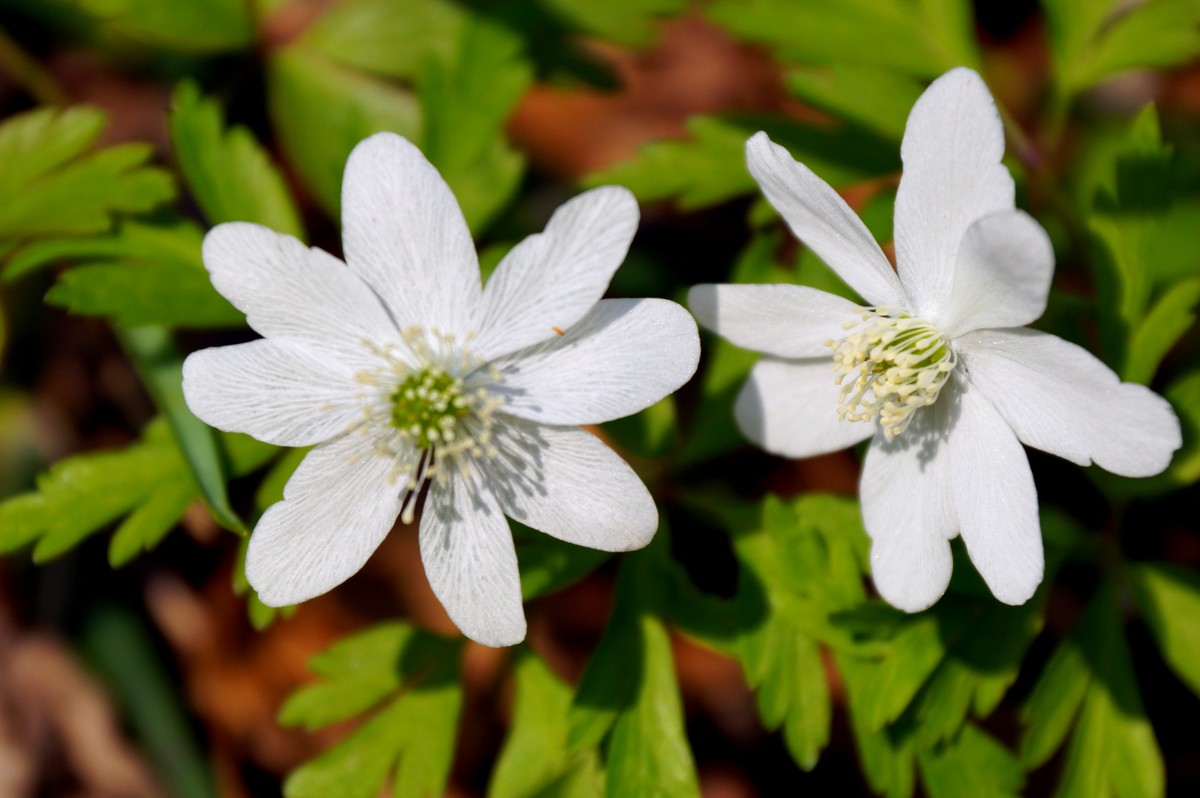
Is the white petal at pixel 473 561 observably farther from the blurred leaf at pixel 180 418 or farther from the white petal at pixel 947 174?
the white petal at pixel 947 174

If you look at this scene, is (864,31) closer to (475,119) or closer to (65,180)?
(475,119)

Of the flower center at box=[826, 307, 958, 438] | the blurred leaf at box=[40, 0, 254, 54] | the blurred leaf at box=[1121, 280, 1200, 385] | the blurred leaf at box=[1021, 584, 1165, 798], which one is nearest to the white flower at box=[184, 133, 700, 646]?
the flower center at box=[826, 307, 958, 438]

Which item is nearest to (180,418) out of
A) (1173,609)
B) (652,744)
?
(652,744)

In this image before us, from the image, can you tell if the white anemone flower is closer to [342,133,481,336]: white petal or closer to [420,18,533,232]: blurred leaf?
[342,133,481,336]: white petal

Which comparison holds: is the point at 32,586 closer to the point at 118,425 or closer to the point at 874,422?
the point at 118,425

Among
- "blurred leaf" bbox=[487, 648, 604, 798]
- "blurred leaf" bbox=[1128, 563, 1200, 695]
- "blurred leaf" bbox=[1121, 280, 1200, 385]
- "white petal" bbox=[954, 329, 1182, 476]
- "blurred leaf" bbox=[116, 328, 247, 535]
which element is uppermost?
→ "white petal" bbox=[954, 329, 1182, 476]

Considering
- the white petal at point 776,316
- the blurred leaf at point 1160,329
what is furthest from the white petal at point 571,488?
the blurred leaf at point 1160,329

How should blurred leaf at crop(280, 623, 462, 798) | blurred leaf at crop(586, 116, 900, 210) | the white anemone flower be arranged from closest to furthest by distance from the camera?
1. the white anemone flower
2. blurred leaf at crop(280, 623, 462, 798)
3. blurred leaf at crop(586, 116, 900, 210)

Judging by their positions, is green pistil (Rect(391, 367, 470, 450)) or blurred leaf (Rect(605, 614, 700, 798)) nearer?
green pistil (Rect(391, 367, 470, 450))

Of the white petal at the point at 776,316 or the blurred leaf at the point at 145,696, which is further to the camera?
the blurred leaf at the point at 145,696
